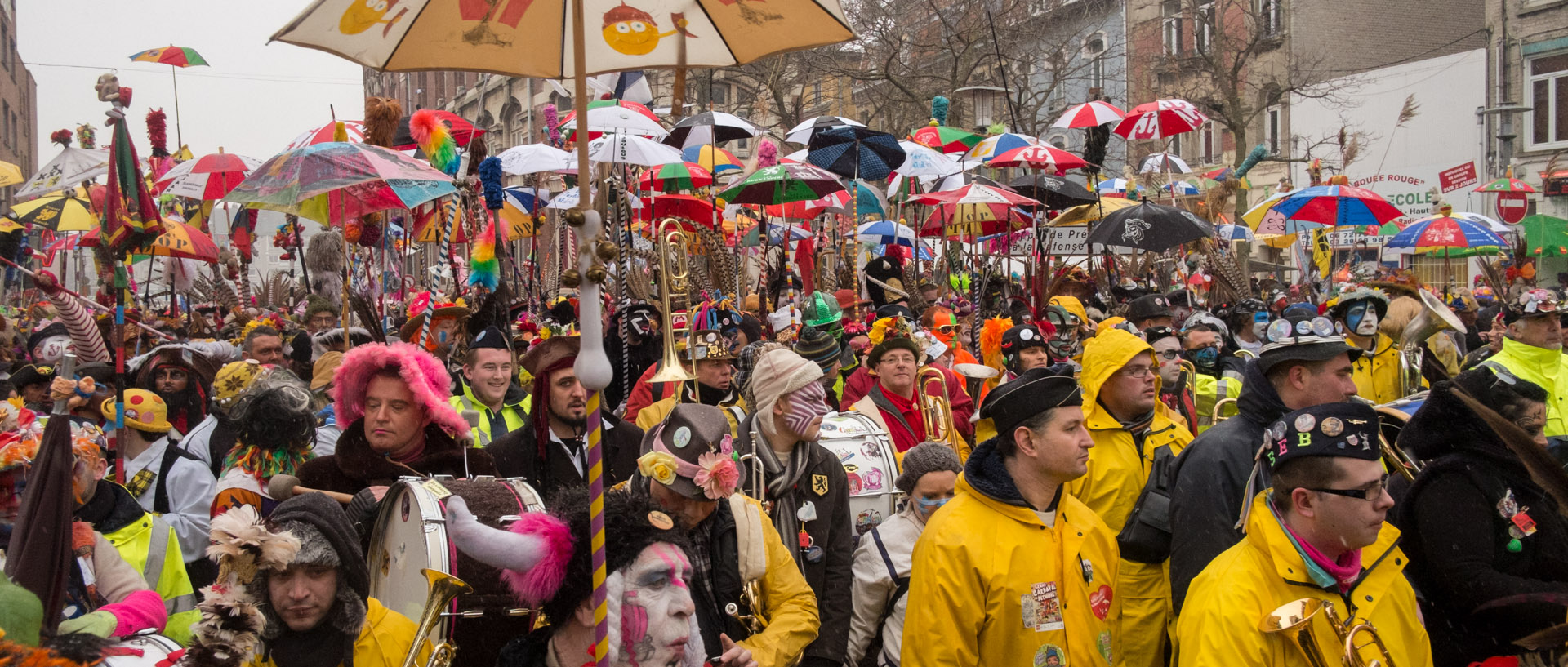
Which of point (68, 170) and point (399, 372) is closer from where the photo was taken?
point (399, 372)

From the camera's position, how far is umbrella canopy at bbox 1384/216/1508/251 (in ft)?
48.8

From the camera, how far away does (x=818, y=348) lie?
23.3 feet

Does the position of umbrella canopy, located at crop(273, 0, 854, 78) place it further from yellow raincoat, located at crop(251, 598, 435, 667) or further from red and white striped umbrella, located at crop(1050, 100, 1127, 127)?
red and white striped umbrella, located at crop(1050, 100, 1127, 127)

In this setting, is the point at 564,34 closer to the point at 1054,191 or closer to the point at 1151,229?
the point at 1151,229

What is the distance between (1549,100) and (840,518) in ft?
94.6

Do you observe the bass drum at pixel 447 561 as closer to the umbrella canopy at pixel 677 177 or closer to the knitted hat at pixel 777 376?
the knitted hat at pixel 777 376

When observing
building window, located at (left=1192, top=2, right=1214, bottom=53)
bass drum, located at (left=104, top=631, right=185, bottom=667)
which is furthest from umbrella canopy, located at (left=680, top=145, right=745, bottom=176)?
building window, located at (left=1192, top=2, right=1214, bottom=53)

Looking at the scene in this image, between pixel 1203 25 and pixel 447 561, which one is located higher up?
pixel 1203 25

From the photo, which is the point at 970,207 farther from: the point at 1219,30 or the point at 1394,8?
the point at 1394,8

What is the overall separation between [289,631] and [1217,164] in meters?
34.1

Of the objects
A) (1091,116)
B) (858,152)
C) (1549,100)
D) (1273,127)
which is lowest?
(858,152)

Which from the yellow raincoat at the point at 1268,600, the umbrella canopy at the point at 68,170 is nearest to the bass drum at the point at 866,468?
the yellow raincoat at the point at 1268,600

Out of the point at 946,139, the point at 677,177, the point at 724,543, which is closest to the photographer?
the point at 724,543

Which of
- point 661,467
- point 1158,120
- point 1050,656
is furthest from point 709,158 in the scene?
point 1050,656
